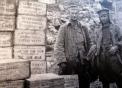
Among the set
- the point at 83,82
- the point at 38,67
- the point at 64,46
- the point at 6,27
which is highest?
the point at 6,27

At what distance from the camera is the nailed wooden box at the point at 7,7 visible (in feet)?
8.32

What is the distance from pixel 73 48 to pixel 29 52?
0.66 metres

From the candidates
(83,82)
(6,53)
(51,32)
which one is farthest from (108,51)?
(6,53)

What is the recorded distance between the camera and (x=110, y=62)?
313 centimetres

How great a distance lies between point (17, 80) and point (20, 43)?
0.56 meters

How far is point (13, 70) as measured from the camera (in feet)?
7.35

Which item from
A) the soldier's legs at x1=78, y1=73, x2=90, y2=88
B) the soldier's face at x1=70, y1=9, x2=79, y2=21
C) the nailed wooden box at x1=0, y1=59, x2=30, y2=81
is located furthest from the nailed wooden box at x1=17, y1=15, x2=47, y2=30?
the soldier's legs at x1=78, y1=73, x2=90, y2=88

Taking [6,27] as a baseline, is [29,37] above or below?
below

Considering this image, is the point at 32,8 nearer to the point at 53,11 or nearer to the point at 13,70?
the point at 53,11

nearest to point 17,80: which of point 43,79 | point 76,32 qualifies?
point 43,79

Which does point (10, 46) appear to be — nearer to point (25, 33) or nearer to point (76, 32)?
point (25, 33)

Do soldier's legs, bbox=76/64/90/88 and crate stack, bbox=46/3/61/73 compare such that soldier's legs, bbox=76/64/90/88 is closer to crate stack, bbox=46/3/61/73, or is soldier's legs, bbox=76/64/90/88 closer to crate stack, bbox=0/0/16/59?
crate stack, bbox=46/3/61/73

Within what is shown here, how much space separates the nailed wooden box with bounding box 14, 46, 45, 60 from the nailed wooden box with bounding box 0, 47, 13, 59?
6 centimetres

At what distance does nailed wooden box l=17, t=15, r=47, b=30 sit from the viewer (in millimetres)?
2641
